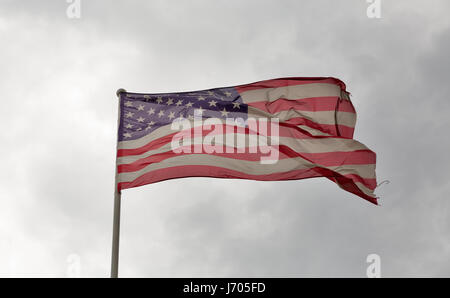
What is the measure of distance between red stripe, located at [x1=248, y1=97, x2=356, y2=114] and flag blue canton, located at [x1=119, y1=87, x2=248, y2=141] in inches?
22.1

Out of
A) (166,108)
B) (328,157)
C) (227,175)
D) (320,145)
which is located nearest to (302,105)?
(320,145)

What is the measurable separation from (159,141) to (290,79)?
3.94 metres

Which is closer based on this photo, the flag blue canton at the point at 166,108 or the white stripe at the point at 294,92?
the flag blue canton at the point at 166,108

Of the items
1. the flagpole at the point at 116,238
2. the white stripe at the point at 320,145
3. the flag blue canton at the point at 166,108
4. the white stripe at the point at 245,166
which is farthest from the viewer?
the white stripe at the point at 320,145

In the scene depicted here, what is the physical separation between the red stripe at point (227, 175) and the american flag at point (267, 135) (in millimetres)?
23

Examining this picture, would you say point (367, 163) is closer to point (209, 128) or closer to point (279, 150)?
point (279, 150)

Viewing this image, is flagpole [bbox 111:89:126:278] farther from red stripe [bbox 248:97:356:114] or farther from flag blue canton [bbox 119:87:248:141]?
red stripe [bbox 248:97:356:114]

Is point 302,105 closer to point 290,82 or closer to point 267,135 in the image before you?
point 290,82

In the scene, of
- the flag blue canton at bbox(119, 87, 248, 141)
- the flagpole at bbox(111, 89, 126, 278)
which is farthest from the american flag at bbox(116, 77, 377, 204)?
the flagpole at bbox(111, 89, 126, 278)

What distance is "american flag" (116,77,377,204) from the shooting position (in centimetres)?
1491

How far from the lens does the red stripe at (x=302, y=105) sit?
16.3m

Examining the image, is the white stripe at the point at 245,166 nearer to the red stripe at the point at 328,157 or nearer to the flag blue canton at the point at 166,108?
the red stripe at the point at 328,157

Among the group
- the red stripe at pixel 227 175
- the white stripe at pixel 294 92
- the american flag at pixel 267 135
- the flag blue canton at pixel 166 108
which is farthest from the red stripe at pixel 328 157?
the white stripe at pixel 294 92
